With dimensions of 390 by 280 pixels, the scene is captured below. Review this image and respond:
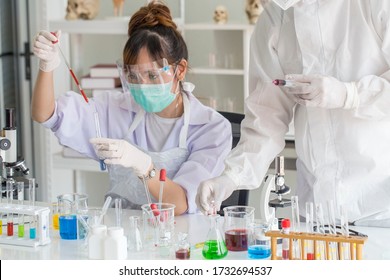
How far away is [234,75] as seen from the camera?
4.22m

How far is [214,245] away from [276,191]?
248mm

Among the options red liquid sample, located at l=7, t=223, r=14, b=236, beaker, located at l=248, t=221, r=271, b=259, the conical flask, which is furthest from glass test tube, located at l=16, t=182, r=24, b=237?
beaker, located at l=248, t=221, r=271, b=259

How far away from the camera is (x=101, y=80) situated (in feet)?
13.5

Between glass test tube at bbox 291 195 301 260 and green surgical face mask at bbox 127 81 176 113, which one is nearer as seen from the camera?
glass test tube at bbox 291 195 301 260

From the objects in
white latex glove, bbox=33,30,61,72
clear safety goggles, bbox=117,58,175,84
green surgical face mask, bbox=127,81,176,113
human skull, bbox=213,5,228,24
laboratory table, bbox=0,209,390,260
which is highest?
human skull, bbox=213,5,228,24

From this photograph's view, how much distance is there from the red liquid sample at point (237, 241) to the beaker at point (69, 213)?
0.44 metres

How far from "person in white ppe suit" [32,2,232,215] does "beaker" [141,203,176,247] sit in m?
0.32

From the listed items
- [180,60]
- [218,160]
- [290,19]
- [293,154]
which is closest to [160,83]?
[180,60]

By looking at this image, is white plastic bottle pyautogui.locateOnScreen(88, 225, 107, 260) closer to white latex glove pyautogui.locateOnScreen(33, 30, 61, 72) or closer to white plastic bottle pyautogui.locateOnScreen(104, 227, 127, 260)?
white plastic bottle pyautogui.locateOnScreen(104, 227, 127, 260)

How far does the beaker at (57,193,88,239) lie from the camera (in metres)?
2.19

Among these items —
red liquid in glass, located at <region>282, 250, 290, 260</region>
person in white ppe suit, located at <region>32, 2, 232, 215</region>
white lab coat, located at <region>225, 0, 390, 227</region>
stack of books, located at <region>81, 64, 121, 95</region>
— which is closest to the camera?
red liquid in glass, located at <region>282, 250, 290, 260</region>

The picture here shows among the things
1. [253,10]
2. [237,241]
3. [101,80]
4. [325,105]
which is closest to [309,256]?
[237,241]

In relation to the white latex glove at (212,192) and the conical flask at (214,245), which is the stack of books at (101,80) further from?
the conical flask at (214,245)

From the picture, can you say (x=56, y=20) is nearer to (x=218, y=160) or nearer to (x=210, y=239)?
(x=218, y=160)
